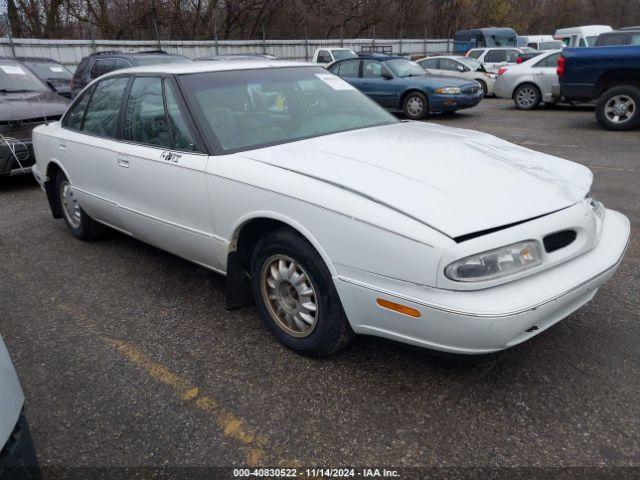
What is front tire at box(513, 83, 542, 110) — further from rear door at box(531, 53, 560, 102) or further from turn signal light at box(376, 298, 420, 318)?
turn signal light at box(376, 298, 420, 318)

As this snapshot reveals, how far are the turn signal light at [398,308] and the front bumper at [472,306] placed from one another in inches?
0.7

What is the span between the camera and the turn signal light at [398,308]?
2.41 meters

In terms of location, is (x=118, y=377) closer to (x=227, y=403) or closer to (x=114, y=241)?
(x=227, y=403)

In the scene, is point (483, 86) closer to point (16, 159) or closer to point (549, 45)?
point (549, 45)

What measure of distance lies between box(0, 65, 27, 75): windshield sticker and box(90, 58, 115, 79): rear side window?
3060 mm

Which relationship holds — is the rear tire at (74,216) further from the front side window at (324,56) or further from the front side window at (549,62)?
the front side window at (324,56)

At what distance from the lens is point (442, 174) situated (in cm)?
283

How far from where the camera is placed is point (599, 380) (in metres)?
2.79

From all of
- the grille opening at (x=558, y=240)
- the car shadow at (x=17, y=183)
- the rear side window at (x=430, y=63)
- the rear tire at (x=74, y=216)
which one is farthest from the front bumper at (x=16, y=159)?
the rear side window at (x=430, y=63)

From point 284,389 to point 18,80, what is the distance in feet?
26.2

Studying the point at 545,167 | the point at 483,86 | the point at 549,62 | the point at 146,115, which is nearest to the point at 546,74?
the point at 549,62

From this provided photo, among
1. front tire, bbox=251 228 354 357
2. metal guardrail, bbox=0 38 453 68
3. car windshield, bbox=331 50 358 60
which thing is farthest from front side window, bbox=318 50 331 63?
front tire, bbox=251 228 354 357

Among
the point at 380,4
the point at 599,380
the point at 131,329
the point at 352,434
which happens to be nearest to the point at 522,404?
the point at 599,380

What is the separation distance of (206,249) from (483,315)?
6.11 feet
